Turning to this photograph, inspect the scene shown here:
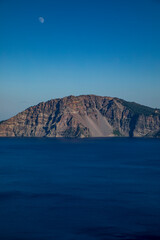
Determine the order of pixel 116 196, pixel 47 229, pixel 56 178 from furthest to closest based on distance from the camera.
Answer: pixel 56 178, pixel 116 196, pixel 47 229

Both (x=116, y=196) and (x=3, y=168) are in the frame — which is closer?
(x=116, y=196)

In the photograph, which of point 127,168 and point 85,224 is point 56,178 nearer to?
point 127,168

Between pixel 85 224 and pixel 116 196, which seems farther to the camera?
pixel 116 196

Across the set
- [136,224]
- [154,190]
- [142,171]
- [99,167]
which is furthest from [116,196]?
[99,167]

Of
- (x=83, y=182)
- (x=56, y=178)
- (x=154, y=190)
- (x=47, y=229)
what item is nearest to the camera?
(x=47, y=229)

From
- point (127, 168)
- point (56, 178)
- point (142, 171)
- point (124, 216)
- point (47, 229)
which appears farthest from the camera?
point (127, 168)

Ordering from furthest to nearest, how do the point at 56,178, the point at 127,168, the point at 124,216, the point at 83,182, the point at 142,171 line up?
1. the point at 127,168
2. the point at 142,171
3. the point at 56,178
4. the point at 83,182
5. the point at 124,216

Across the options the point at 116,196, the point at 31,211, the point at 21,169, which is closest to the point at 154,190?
the point at 116,196

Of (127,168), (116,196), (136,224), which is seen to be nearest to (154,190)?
(116,196)

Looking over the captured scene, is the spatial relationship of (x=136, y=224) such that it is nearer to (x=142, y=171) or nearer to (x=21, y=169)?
(x=142, y=171)
